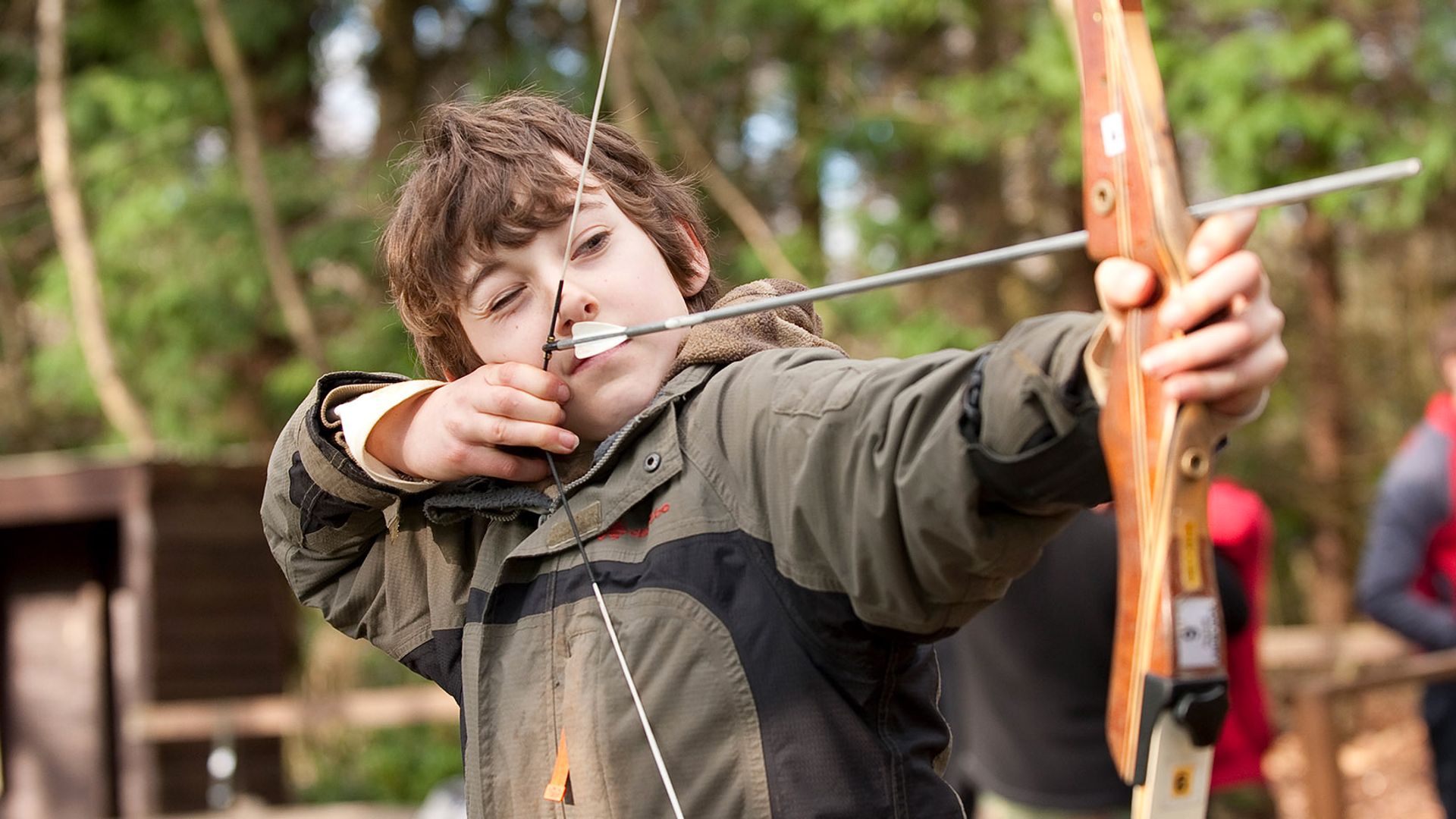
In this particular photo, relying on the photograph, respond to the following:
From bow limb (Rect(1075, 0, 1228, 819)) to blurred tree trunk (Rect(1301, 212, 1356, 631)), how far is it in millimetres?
7455

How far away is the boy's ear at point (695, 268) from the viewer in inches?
66.7

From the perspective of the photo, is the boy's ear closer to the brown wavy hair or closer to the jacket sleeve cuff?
the brown wavy hair

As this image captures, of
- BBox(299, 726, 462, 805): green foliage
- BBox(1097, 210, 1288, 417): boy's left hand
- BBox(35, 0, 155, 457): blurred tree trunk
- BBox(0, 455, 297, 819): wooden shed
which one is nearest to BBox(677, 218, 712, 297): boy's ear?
BBox(1097, 210, 1288, 417): boy's left hand

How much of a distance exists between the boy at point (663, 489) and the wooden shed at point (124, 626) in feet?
14.5

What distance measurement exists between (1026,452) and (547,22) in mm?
8709

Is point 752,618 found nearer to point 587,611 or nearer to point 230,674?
point 587,611

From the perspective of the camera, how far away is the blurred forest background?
6855 millimetres

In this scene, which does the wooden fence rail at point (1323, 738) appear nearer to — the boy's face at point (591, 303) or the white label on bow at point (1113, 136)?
the boy's face at point (591, 303)

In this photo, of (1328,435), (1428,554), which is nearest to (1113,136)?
(1428,554)

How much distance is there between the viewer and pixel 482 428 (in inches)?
58.1

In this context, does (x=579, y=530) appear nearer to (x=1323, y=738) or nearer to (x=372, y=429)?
(x=372, y=429)

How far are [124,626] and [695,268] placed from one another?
5115 mm

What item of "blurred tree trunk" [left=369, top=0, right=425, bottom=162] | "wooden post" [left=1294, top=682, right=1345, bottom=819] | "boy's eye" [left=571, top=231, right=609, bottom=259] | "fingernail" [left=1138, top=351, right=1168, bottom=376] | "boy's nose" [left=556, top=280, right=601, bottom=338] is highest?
"blurred tree trunk" [left=369, top=0, right=425, bottom=162]

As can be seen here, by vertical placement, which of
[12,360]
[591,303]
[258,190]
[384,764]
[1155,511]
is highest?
[258,190]
